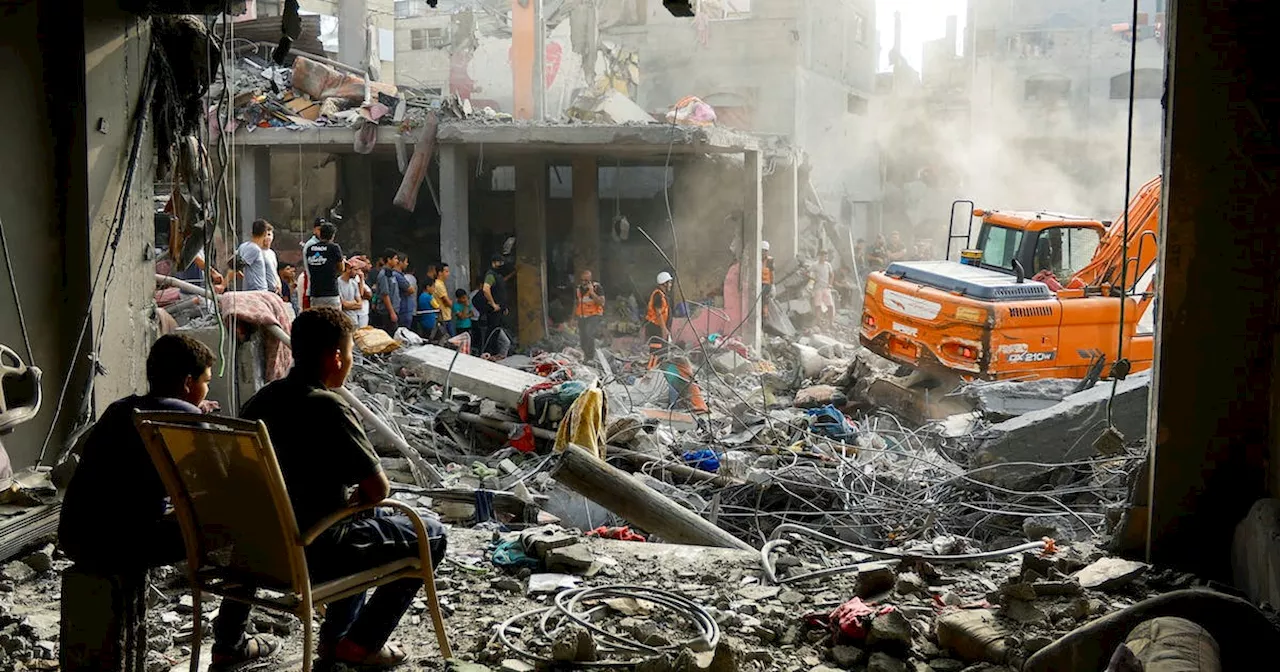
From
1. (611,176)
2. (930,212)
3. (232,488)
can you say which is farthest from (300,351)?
(930,212)

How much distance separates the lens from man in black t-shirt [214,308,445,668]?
3639 mm

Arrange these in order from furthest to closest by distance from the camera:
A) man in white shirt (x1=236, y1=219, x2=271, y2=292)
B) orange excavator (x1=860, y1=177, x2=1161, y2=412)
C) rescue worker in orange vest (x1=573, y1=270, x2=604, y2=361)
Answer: rescue worker in orange vest (x1=573, y1=270, x2=604, y2=361) → orange excavator (x1=860, y1=177, x2=1161, y2=412) → man in white shirt (x1=236, y1=219, x2=271, y2=292)

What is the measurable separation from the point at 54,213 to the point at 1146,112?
112 feet

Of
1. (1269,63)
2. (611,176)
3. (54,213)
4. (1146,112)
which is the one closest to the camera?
(1269,63)

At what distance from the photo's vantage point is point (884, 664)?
412 cm

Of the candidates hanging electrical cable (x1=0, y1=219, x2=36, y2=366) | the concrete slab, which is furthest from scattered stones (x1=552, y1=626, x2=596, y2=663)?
the concrete slab

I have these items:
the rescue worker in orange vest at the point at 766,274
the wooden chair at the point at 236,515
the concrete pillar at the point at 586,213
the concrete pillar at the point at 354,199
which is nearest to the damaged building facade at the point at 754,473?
the wooden chair at the point at 236,515

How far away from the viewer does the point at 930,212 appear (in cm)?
3481

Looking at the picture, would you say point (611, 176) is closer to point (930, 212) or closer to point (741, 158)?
point (741, 158)

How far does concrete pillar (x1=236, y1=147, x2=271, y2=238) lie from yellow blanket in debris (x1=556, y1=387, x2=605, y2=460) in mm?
10069

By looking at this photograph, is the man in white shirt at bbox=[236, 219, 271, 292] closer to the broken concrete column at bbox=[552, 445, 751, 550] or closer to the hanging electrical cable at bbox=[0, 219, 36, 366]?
the hanging electrical cable at bbox=[0, 219, 36, 366]

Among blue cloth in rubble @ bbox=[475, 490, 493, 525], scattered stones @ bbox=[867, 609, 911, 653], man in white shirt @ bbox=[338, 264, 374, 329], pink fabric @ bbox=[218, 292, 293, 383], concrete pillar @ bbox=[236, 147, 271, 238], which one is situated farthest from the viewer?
concrete pillar @ bbox=[236, 147, 271, 238]

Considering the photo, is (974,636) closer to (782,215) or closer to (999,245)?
(999,245)

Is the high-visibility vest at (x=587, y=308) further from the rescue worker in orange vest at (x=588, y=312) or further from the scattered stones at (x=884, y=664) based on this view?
the scattered stones at (x=884, y=664)
